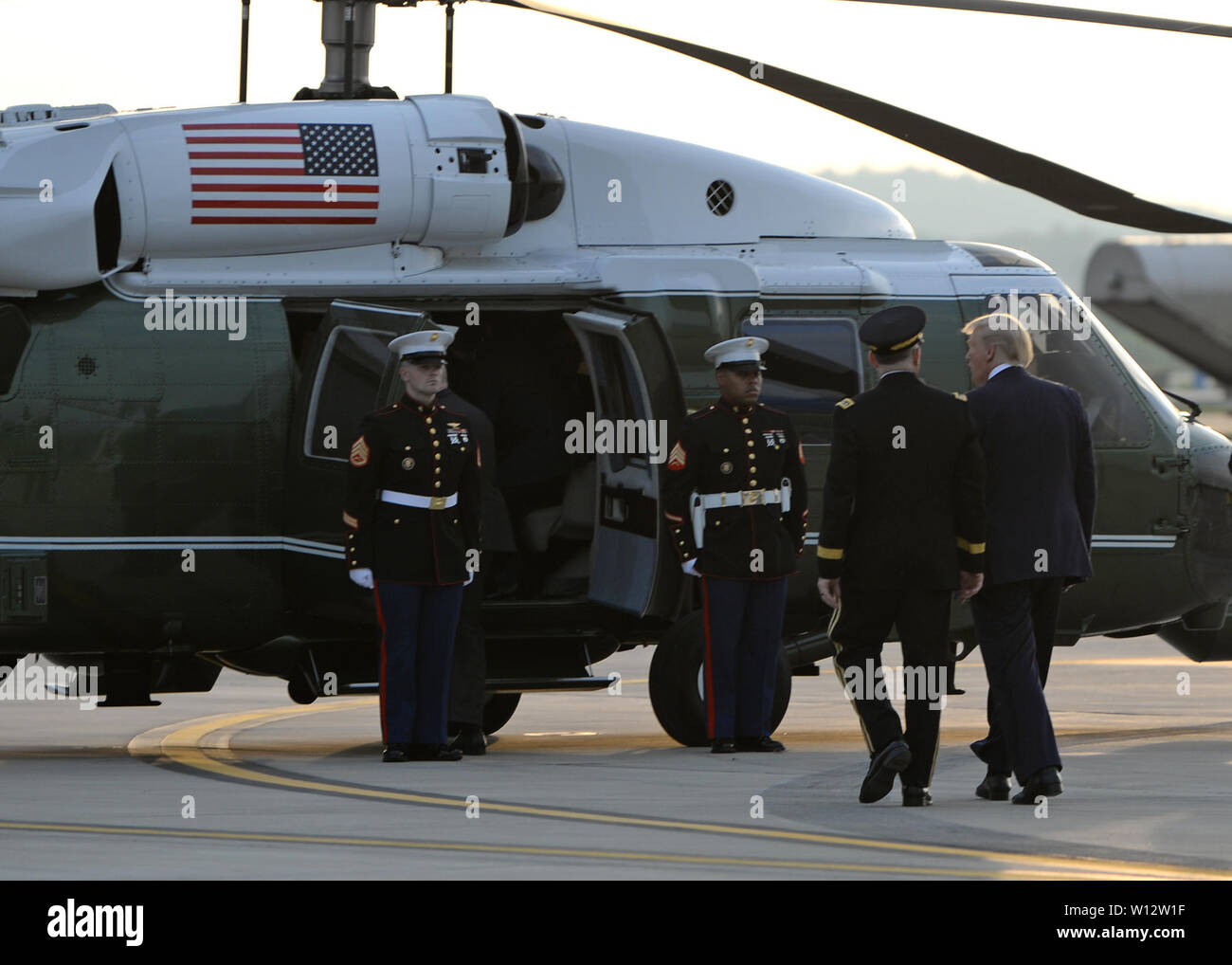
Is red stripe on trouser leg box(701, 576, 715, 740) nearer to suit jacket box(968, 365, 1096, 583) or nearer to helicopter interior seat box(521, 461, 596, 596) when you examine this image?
helicopter interior seat box(521, 461, 596, 596)

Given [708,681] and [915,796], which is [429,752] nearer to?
[708,681]

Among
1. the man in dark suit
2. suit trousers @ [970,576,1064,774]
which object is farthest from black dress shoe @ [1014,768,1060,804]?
suit trousers @ [970,576,1064,774]

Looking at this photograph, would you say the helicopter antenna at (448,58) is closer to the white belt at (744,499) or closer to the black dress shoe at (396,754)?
the white belt at (744,499)

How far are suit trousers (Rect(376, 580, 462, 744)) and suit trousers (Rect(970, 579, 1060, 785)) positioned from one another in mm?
2702

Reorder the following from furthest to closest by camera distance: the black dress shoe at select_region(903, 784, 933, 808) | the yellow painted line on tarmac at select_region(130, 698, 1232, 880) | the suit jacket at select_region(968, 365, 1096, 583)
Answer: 1. the suit jacket at select_region(968, 365, 1096, 583)
2. the black dress shoe at select_region(903, 784, 933, 808)
3. the yellow painted line on tarmac at select_region(130, 698, 1232, 880)

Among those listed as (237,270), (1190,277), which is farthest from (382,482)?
(1190,277)

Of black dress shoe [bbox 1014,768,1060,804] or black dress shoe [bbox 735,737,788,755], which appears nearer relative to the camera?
black dress shoe [bbox 1014,768,1060,804]

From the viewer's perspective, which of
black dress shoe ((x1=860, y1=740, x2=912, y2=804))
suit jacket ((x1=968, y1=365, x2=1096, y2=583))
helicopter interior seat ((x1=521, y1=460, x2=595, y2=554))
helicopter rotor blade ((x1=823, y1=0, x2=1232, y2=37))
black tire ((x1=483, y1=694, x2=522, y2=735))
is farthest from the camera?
black tire ((x1=483, y1=694, x2=522, y2=735))

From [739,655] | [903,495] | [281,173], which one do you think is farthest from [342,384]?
[903,495]

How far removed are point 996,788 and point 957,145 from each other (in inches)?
131

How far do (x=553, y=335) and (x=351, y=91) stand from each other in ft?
5.28

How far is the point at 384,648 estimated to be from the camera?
10031mm

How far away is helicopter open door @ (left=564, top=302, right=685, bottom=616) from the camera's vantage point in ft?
35.4

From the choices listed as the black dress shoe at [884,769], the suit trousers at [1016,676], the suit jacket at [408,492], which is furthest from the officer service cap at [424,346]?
the black dress shoe at [884,769]
